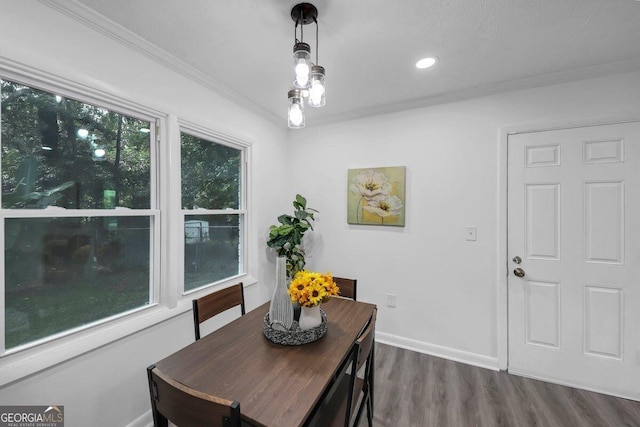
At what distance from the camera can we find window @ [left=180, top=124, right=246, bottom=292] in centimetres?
210

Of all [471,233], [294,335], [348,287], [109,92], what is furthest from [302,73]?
[471,233]

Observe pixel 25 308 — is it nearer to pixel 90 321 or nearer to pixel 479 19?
pixel 90 321

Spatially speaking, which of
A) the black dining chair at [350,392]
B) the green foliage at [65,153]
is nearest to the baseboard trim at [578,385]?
the black dining chair at [350,392]

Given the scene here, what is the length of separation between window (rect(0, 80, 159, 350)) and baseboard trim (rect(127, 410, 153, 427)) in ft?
2.20

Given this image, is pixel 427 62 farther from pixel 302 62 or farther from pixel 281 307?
pixel 281 307

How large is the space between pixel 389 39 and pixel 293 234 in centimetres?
187

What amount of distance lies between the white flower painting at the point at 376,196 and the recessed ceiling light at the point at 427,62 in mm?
927

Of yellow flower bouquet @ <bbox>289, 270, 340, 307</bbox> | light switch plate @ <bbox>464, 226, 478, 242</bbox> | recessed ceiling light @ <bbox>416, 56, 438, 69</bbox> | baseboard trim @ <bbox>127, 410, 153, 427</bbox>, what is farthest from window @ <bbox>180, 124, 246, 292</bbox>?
light switch plate @ <bbox>464, 226, 478, 242</bbox>

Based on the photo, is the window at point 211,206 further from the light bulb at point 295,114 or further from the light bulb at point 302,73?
the light bulb at point 302,73

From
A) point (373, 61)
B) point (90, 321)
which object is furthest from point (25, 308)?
point (373, 61)

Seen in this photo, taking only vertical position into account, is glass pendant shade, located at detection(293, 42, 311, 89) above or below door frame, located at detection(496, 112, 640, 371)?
above

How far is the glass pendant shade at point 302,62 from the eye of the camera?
4.11 feet

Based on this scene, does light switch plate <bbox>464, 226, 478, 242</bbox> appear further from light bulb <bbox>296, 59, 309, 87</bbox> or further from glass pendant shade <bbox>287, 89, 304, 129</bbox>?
light bulb <bbox>296, 59, 309, 87</bbox>

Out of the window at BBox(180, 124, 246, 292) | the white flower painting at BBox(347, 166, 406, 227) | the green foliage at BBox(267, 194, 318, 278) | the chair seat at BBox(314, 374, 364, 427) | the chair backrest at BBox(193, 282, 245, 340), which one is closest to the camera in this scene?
the chair seat at BBox(314, 374, 364, 427)
